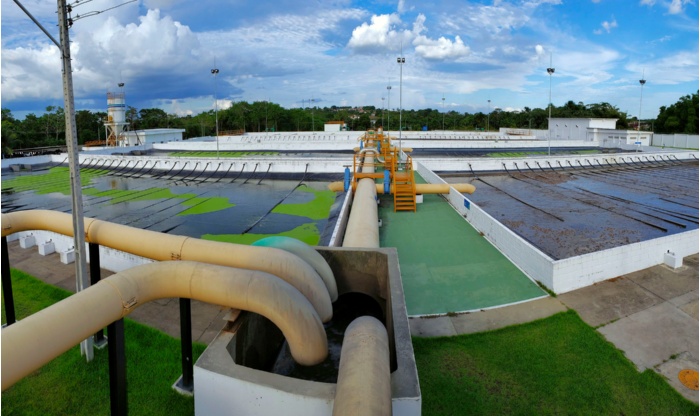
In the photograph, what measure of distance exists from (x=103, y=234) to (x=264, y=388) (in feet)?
14.4

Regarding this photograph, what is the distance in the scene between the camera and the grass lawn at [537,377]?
5270 mm

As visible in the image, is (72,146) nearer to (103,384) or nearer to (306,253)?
(103,384)

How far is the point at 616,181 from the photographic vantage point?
80.1 feet

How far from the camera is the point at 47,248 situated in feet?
35.6

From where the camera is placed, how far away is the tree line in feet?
172

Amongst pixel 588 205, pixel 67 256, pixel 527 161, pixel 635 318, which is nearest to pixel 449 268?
pixel 635 318

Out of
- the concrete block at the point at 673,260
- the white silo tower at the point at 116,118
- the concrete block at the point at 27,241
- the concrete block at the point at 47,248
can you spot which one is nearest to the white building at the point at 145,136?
the white silo tower at the point at 116,118

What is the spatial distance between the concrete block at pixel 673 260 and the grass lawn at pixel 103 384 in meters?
10.2

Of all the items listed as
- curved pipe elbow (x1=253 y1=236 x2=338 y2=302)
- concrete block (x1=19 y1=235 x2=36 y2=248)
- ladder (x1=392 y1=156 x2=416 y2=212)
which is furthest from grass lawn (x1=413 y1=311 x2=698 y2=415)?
concrete block (x1=19 y1=235 x2=36 y2=248)

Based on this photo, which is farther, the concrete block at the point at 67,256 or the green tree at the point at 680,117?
the green tree at the point at 680,117

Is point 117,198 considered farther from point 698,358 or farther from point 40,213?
point 698,358

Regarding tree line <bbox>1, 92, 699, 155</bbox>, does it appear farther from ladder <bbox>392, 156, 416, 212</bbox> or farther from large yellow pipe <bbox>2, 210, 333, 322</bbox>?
large yellow pipe <bbox>2, 210, 333, 322</bbox>

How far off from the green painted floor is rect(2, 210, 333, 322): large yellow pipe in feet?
9.36

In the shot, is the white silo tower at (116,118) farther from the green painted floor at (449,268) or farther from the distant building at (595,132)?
the distant building at (595,132)
